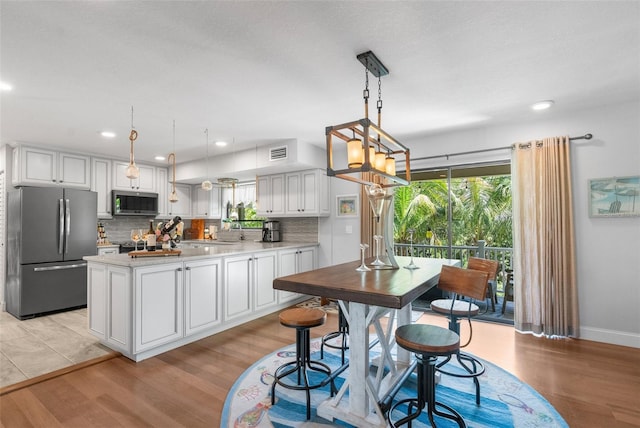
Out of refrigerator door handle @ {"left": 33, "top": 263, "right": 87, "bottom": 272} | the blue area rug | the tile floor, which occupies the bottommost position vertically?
the blue area rug

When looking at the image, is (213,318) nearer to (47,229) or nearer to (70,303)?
(70,303)

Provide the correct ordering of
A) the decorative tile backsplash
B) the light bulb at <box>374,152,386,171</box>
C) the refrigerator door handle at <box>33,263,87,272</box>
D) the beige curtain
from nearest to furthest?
1. the light bulb at <box>374,152,386,171</box>
2. the beige curtain
3. the refrigerator door handle at <box>33,263,87,272</box>
4. the decorative tile backsplash

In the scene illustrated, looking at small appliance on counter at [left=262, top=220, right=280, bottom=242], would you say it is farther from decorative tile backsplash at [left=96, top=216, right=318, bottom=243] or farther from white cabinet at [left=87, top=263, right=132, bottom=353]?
white cabinet at [left=87, top=263, right=132, bottom=353]

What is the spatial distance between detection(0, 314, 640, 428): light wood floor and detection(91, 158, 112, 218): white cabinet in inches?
131

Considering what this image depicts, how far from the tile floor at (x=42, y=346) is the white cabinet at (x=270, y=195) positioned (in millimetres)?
2931

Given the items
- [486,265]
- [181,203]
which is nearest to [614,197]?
[486,265]

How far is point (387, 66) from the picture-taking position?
2.45 meters

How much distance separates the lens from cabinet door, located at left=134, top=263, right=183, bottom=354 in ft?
9.41

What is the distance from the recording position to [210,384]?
2.49 m

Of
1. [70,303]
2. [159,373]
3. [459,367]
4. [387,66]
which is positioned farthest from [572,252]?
[70,303]

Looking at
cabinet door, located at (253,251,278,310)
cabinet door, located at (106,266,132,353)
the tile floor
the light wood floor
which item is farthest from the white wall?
the tile floor

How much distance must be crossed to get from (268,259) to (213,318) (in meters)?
1.10

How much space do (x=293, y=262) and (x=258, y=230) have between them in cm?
149

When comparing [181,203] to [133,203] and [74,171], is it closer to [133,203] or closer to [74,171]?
[133,203]
